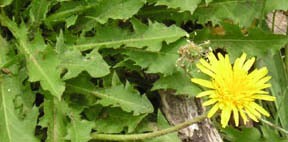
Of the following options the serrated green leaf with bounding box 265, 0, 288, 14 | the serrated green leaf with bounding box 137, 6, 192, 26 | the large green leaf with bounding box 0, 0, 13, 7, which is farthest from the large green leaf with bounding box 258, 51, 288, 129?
the large green leaf with bounding box 0, 0, 13, 7

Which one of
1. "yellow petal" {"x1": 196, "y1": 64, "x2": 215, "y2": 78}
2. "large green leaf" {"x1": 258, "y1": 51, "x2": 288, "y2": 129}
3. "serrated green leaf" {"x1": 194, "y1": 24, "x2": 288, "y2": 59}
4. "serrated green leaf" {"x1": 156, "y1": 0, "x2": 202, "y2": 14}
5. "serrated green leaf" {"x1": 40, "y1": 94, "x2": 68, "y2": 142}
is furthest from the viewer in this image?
"large green leaf" {"x1": 258, "y1": 51, "x2": 288, "y2": 129}

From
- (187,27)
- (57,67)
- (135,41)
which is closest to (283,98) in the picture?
(187,27)

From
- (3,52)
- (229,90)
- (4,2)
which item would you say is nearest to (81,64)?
(3,52)

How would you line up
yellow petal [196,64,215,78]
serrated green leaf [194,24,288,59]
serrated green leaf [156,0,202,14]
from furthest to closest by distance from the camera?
serrated green leaf [194,24,288,59], serrated green leaf [156,0,202,14], yellow petal [196,64,215,78]

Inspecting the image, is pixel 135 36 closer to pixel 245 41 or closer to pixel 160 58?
pixel 160 58

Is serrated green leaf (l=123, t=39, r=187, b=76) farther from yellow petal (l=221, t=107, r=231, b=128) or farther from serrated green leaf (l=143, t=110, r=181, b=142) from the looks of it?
yellow petal (l=221, t=107, r=231, b=128)
